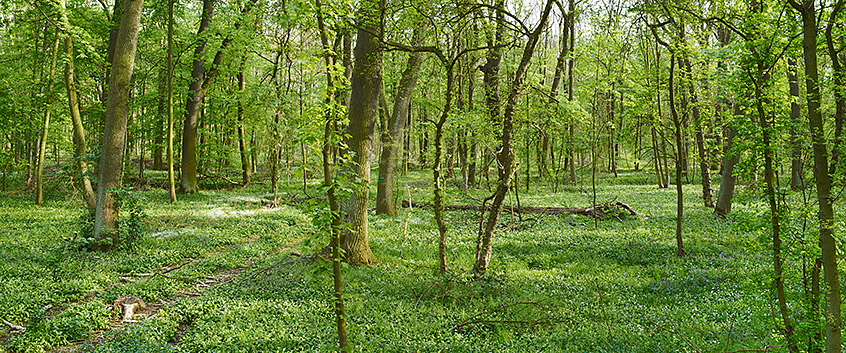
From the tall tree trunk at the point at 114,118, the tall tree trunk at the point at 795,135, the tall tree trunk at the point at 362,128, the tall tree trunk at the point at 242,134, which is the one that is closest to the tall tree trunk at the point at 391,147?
the tall tree trunk at the point at 362,128

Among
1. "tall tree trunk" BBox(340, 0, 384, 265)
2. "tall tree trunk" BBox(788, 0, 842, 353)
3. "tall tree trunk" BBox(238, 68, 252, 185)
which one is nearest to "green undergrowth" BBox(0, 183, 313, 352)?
"tall tree trunk" BBox(340, 0, 384, 265)

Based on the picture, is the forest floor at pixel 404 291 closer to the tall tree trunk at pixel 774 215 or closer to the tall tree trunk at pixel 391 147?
the tall tree trunk at pixel 774 215

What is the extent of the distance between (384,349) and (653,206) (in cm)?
1349

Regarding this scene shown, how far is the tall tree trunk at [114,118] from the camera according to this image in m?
9.06

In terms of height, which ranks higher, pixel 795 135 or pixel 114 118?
pixel 114 118

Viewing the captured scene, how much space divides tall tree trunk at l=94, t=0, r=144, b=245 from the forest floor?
85cm

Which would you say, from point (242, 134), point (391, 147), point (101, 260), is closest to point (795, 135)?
point (391, 147)

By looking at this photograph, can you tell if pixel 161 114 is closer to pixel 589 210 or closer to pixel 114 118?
pixel 114 118

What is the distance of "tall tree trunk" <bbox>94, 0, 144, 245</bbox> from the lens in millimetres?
9062

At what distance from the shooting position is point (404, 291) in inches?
281

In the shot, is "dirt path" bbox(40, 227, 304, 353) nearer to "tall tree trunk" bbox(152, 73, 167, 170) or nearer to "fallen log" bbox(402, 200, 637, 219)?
"fallen log" bbox(402, 200, 637, 219)

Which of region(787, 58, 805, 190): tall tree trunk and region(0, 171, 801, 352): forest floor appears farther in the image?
region(0, 171, 801, 352): forest floor

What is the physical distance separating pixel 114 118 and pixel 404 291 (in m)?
7.29

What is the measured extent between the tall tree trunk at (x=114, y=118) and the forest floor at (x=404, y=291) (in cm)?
85
